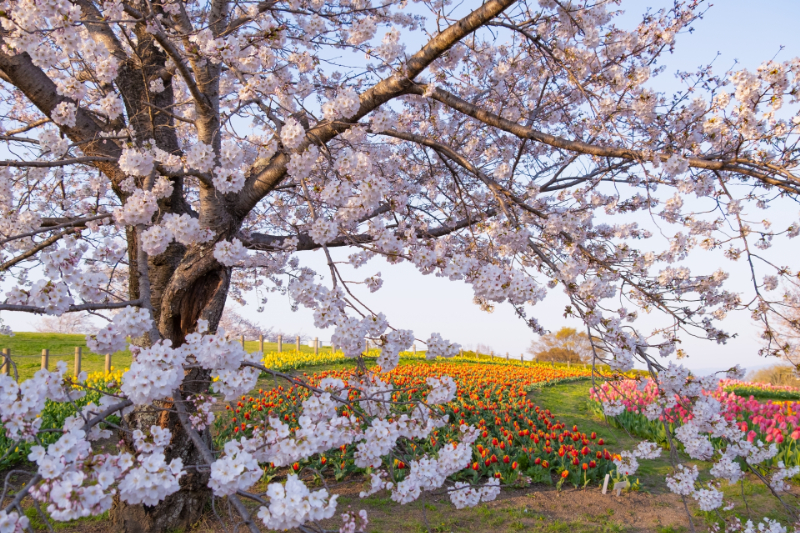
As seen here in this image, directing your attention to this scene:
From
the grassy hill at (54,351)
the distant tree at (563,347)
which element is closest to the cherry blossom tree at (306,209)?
the grassy hill at (54,351)

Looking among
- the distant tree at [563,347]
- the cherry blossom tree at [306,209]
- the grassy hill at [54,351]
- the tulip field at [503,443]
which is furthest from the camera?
the distant tree at [563,347]

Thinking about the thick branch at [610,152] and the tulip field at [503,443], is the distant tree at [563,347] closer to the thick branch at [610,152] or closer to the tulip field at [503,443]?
the tulip field at [503,443]

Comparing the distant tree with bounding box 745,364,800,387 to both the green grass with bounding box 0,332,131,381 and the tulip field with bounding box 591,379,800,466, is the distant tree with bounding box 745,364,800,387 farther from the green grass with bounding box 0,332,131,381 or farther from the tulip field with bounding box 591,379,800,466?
the green grass with bounding box 0,332,131,381

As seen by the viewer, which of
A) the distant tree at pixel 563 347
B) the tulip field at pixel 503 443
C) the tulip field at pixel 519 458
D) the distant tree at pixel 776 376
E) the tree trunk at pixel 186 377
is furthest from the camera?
the distant tree at pixel 563 347

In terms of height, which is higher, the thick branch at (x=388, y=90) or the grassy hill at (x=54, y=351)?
the thick branch at (x=388, y=90)

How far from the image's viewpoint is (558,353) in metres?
24.0

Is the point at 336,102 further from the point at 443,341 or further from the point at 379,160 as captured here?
the point at 379,160

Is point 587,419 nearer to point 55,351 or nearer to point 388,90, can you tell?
point 388,90

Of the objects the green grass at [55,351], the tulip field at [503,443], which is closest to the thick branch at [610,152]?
the tulip field at [503,443]

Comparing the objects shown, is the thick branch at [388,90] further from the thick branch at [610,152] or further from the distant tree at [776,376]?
the distant tree at [776,376]

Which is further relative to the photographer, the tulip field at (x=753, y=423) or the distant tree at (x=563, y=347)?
the distant tree at (x=563, y=347)

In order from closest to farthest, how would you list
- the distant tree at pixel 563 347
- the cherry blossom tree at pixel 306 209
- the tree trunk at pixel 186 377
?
the cherry blossom tree at pixel 306 209 → the tree trunk at pixel 186 377 → the distant tree at pixel 563 347

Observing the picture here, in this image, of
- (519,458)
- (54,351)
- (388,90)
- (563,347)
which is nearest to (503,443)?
(519,458)

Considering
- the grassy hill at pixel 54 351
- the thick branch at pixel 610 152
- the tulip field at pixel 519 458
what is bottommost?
the tulip field at pixel 519 458
